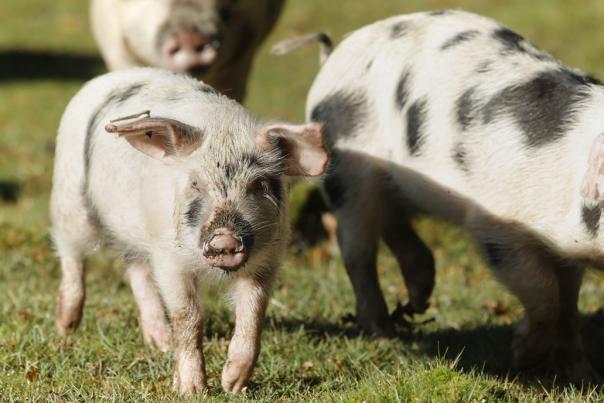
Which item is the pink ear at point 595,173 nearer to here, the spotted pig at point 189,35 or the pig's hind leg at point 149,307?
the pig's hind leg at point 149,307

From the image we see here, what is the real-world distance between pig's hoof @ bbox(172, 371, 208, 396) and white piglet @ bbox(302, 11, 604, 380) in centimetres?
142

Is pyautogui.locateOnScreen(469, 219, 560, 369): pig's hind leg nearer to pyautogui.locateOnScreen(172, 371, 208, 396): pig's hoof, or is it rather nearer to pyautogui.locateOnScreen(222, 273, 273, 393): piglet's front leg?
pyautogui.locateOnScreen(222, 273, 273, 393): piglet's front leg

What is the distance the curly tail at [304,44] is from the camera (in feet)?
18.8

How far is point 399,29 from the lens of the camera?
5.46 meters

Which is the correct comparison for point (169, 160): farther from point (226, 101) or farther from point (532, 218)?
point (532, 218)

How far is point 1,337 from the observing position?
4.70 metres

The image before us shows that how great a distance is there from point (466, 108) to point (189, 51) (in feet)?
7.88

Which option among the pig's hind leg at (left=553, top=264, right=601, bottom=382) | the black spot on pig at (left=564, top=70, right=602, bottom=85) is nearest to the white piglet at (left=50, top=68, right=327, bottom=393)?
the black spot on pig at (left=564, top=70, right=602, bottom=85)

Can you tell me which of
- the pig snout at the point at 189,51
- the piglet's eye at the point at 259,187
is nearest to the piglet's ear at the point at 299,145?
the piglet's eye at the point at 259,187

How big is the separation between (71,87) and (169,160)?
10.1m

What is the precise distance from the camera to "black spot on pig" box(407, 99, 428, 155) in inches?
198

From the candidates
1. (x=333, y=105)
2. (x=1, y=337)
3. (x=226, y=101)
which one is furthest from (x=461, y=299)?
(x=1, y=337)

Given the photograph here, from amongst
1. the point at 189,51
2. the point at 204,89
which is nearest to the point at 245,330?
the point at 204,89

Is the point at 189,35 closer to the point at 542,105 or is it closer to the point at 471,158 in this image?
the point at 471,158
